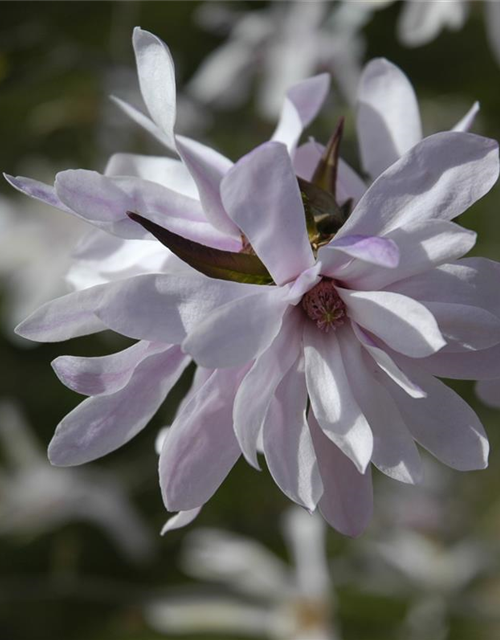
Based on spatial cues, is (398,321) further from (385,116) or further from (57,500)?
(57,500)

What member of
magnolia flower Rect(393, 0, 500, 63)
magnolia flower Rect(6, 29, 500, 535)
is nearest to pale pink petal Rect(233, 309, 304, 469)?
magnolia flower Rect(6, 29, 500, 535)

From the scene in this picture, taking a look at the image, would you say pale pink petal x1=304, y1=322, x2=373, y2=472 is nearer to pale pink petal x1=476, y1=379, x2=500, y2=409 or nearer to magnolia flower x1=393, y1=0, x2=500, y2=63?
pale pink petal x1=476, y1=379, x2=500, y2=409

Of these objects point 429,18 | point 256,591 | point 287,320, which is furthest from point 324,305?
point 256,591

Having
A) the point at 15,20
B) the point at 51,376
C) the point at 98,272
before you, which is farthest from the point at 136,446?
the point at 98,272

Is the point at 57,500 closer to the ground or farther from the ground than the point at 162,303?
closer to the ground

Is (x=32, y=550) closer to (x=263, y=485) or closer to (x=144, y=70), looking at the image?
(x=263, y=485)

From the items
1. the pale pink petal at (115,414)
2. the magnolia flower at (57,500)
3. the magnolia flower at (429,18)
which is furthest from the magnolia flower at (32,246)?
the pale pink petal at (115,414)
